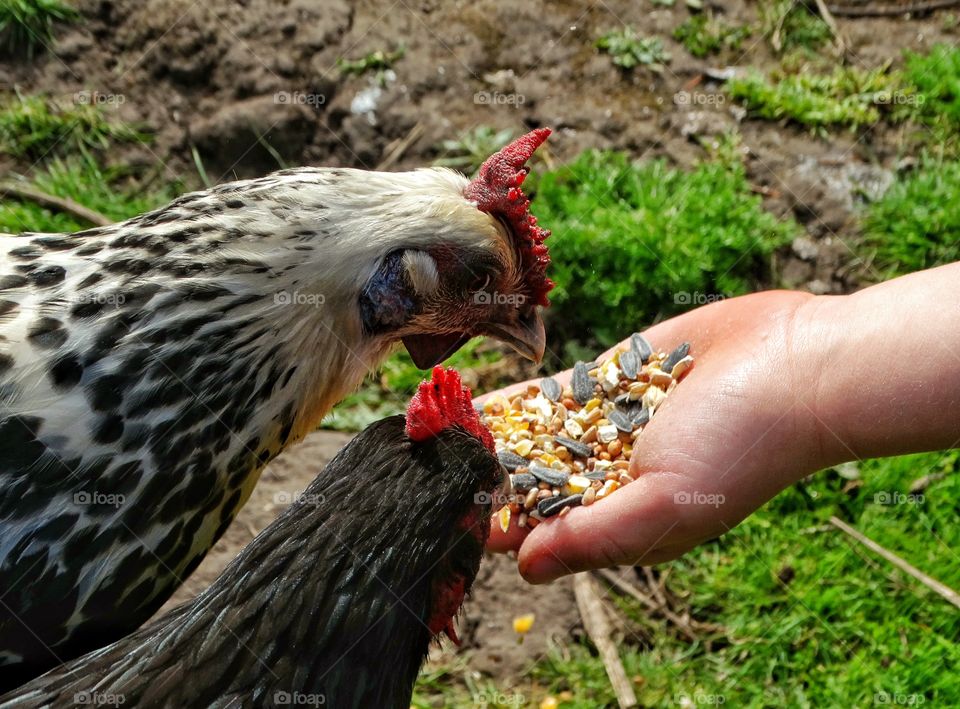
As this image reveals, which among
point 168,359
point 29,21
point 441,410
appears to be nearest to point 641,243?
point 441,410

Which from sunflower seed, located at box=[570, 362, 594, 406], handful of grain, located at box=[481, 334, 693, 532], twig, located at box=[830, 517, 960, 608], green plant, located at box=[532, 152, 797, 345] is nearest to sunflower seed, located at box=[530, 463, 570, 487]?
handful of grain, located at box=[481, 334, 693, 532]

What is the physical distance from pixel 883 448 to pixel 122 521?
85.7 inches

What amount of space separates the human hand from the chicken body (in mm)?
874

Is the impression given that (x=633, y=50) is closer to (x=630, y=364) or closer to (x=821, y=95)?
(x=821, y=95)

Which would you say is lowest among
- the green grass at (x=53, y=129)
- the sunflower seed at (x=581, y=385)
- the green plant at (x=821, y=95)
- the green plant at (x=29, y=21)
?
the sunflower seed at (x=581, y=385)

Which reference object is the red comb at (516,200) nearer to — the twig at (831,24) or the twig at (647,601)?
the twig at (647,601)

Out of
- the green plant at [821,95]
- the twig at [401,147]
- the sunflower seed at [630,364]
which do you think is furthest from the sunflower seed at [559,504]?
the green plant at [821,95]

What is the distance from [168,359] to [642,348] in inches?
74.1

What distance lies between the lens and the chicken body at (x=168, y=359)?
239 cm

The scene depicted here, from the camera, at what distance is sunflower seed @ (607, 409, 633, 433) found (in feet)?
11.4

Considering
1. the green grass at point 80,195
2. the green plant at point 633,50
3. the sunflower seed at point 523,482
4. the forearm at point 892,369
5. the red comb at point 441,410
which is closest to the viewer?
the red comb at point 441,410

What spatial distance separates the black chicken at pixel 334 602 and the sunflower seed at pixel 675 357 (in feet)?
4.06

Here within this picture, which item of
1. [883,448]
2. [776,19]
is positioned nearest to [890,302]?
[883,448]

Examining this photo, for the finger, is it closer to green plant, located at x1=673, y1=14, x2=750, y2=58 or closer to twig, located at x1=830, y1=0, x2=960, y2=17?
green plant, located at x1=673, y1=14, x2=750, y2=58
